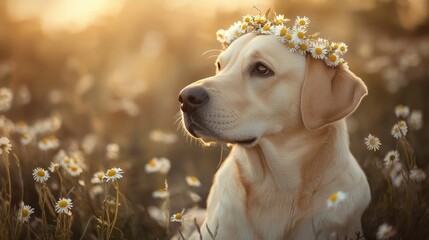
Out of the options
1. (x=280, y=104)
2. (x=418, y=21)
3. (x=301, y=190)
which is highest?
(x=418, y=21)

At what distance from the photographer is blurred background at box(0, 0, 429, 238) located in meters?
6.59

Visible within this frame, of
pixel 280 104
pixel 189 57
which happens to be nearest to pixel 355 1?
pixel 189 57

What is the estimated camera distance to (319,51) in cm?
322

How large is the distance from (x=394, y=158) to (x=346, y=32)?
4.79 metres

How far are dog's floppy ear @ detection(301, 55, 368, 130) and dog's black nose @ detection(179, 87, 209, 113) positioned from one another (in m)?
0.60

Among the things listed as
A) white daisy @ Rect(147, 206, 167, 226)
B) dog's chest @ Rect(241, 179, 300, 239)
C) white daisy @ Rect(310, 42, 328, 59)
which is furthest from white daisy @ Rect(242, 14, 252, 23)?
white daisy @ Rect(147, 206, 167, 226)

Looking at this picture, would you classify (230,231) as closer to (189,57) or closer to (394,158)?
(394,158)

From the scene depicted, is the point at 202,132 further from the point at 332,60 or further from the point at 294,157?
the point at 332,60

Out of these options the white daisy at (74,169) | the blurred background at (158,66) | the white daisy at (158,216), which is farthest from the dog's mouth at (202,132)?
the blurred background at (158,66)

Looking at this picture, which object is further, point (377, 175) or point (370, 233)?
point (377, 175)

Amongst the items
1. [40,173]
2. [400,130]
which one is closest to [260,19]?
[400,130]

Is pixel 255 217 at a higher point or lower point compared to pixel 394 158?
lower

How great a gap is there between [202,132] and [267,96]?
458 mm

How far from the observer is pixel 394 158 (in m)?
3.36
